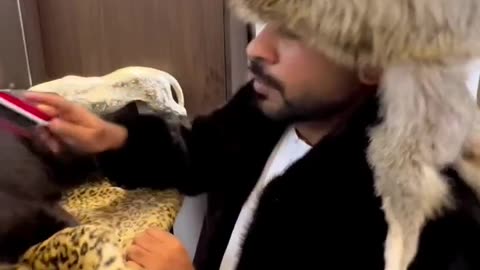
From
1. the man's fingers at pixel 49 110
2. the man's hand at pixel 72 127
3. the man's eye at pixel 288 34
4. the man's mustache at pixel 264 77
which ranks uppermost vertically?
the man's eye at pixel 288 34

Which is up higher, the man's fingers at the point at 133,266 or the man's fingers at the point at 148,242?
the man's fingers at the point at 133,266

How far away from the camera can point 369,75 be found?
2.21ft

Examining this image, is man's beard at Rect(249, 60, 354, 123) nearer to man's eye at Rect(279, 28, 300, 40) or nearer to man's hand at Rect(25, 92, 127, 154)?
man's eye at Rect(279, 28, 300, 40)

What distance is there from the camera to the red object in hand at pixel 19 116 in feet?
2.22

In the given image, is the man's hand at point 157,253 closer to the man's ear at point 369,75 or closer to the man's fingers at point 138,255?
the man's fingers at point 138,255

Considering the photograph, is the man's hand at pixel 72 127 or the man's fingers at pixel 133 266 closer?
the man's fingers at pixel 133 266

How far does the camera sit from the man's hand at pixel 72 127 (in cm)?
72

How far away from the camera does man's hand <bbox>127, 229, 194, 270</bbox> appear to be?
24.5 inches

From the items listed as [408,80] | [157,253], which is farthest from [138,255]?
[408,80]

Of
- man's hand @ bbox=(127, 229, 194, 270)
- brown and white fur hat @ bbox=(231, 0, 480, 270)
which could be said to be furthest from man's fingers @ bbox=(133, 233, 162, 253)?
brown and white fur hat @ bbox=(231, 0, 480, 270)

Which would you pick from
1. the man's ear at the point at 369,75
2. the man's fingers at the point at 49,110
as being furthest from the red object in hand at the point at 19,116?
the man's ear at the point at 369,75

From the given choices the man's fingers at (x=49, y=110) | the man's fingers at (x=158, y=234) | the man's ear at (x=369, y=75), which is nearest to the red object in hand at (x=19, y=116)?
the man's fingers at (x=49, y=110)

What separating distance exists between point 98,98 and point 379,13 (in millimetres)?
554

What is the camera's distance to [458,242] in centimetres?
67
